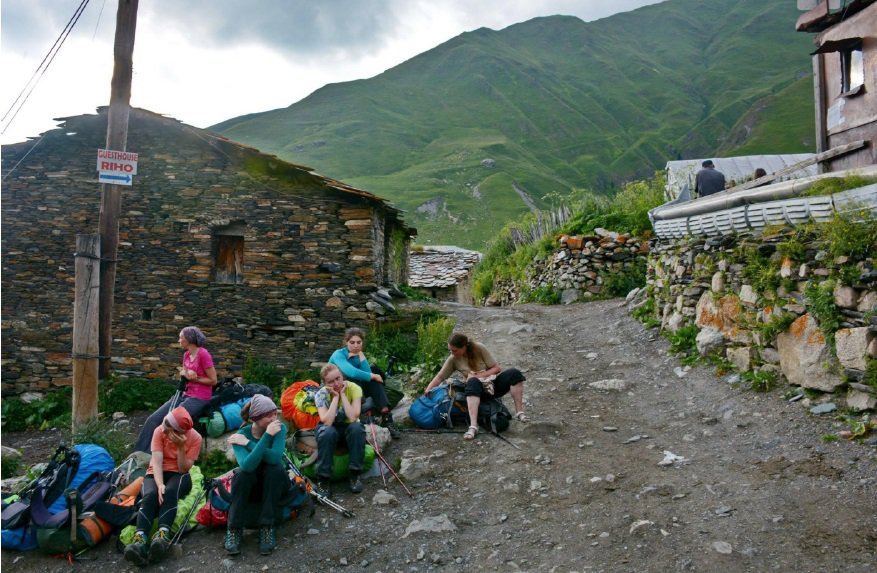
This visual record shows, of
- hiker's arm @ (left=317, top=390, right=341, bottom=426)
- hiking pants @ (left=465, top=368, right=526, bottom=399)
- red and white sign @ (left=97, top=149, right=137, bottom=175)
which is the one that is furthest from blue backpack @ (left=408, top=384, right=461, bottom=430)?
red and white sign @ (left=97, top=149, right=137, bottom=175)

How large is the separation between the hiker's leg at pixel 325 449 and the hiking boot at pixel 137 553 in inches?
61.5

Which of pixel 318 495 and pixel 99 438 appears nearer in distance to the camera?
pixel 318 495

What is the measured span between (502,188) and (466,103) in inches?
2024

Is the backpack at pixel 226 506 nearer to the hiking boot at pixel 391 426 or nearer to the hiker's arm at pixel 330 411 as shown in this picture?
the hiker's arm at pixel 330 411

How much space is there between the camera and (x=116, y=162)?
22.5 ft

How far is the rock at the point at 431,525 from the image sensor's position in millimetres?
4941

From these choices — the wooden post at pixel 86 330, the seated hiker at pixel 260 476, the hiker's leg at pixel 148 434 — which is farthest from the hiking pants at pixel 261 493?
the wooden post at pixel 86 330

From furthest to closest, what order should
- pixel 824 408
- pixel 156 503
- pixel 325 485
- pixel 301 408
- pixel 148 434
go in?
pixel 301 408 < pixel 148 434 < pixel 325 485 < pixel 824 408 < pixel 156 503

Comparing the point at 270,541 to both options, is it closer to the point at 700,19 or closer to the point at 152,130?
the point at 152,130

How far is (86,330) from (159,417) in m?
1.38

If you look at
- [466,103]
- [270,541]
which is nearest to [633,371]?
[270,541]

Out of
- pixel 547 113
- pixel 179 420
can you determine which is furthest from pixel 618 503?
pixel 547 113

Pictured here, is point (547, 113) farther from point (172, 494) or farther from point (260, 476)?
point (172, 494)

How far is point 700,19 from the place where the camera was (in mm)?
144625
